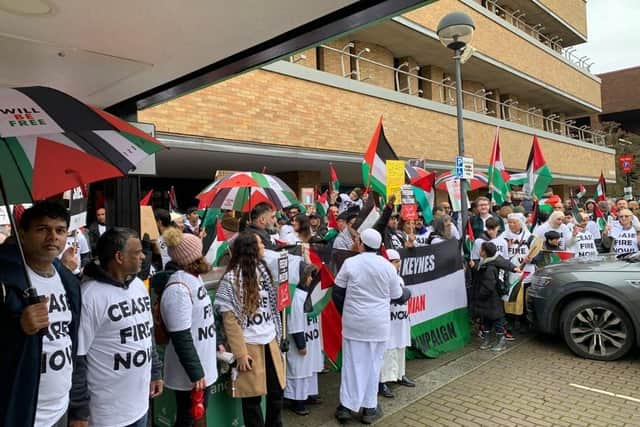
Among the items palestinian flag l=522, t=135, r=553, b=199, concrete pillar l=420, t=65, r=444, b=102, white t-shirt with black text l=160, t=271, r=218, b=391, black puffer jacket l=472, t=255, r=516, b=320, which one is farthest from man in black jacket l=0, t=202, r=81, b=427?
concrete pillar l=420, t=65, r=444, b=102

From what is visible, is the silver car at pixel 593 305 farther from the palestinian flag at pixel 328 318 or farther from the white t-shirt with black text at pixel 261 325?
the white t-shirt with black text at pixel 261 325

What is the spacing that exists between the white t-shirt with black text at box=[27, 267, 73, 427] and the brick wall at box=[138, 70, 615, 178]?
6.95 meters

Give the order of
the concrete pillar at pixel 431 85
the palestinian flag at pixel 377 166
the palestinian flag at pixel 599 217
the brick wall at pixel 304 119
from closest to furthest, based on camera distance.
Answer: the palestinian flag at pixel 377 166, the brick wall at pixel 304 119, the palestinian flag at pixel 599 217, the concrete pillar at pixel 431 85

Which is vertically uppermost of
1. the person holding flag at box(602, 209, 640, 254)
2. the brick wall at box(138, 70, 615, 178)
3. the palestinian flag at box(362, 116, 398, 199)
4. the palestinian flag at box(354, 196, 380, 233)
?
the brick wall at box(138, 70, 615, 178)

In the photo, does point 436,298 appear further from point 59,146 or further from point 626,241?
point 59,146

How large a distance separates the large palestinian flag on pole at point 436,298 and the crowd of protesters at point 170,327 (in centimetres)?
36

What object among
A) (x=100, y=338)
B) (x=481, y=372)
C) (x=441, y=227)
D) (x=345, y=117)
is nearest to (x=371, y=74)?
(x=345, y=117)

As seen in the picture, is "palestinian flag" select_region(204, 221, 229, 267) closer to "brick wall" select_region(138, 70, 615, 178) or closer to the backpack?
the backpack

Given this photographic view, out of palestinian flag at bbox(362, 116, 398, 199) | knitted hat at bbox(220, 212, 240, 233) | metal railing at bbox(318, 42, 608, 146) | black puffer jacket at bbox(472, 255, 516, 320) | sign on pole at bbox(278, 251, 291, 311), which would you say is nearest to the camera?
sign on pole at bbox(278, 251, 291, 311)

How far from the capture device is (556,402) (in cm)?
461

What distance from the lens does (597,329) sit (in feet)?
19.0

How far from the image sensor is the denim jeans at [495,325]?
6.36 m

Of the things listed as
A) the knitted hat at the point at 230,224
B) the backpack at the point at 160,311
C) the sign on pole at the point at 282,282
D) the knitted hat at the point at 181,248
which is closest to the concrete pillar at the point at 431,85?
the knitted hat at the point at 230,224

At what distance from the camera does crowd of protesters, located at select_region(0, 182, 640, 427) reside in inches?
81.4
